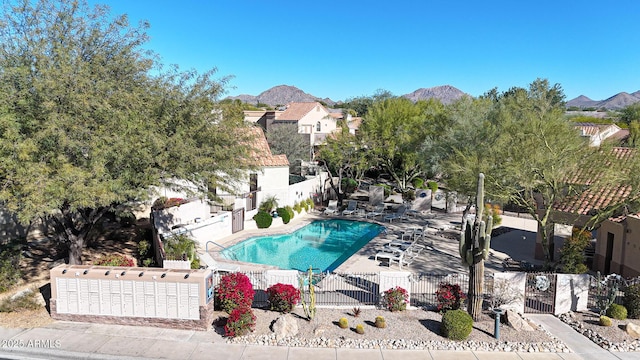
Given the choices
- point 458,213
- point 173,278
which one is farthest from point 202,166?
point 458,213

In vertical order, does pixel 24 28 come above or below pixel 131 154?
above

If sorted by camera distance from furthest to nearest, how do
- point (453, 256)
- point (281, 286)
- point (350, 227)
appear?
point (350, 227) → point (453, 256) → point (281, 286)

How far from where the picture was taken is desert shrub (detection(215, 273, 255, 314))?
13.0 meters

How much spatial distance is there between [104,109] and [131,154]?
158 centimetres

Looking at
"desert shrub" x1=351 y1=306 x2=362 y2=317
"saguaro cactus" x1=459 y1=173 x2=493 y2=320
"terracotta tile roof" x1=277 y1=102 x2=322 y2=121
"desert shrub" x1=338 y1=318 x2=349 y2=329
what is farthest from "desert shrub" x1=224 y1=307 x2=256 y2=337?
"terracotta tile roof" x1=277 y1=102 x2=322 y2=121

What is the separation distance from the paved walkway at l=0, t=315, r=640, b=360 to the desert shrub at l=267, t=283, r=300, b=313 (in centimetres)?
183

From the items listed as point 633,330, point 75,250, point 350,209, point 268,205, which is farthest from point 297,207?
point 633,330

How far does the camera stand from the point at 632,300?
44.4 ft

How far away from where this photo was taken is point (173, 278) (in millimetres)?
12445

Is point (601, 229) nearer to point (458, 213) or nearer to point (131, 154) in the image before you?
point (458, 213)

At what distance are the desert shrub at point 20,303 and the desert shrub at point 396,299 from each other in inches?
419

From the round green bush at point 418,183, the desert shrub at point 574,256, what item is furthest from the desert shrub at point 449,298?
the round green bush at point 418,183

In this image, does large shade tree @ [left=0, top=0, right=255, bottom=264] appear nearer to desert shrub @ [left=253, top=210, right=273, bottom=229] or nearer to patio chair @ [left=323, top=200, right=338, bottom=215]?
desert shrub @ [left=253, top=210, right=273, bottom=229]

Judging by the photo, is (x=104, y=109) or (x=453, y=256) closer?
(x=104, y=109)
